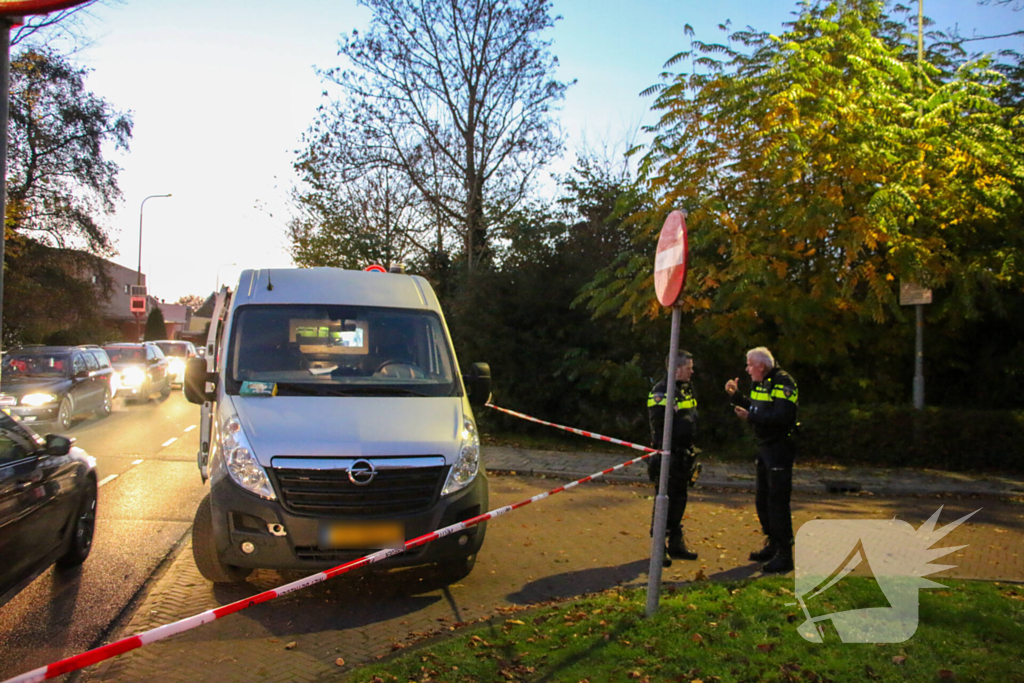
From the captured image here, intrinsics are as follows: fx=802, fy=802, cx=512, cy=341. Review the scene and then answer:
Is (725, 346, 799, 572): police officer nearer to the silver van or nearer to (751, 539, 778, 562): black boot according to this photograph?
(751, 539, 778, 562): black boot

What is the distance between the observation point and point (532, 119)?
22.8 m

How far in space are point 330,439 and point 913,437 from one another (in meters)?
9.54

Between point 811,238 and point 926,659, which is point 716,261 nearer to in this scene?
point 811,238

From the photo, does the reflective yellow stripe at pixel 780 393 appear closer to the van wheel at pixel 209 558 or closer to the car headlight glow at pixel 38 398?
the van wheel at pixel 209 558

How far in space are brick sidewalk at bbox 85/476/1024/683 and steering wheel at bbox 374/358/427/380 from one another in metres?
1.51

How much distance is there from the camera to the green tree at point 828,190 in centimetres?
1091

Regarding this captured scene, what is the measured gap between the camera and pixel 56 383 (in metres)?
15.0

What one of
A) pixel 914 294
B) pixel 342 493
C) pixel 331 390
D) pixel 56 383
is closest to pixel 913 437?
pixel 914 294

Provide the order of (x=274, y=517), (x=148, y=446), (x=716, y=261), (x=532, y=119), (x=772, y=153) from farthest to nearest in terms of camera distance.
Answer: (x=532, y=119)
(x=148, y=446)
(x=716, y=261)
(x=772, y=153)
(x=274, y=517)

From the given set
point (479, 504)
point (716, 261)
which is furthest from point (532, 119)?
point (479, 504)

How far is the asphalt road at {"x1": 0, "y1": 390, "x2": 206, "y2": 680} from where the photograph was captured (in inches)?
184

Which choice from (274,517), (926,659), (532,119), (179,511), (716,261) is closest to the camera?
(926,659)

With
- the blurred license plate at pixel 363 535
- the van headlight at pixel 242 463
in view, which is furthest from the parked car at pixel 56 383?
the blurred license plate at pixel 363 535

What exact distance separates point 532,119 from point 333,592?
19036 mm
